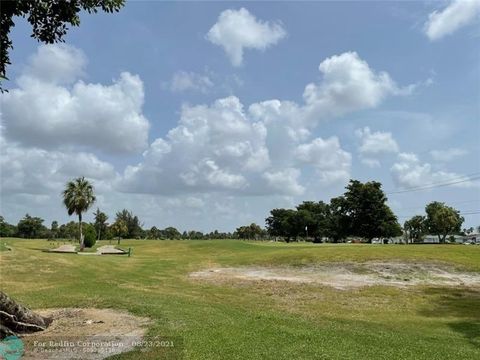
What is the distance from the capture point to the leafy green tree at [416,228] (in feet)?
502

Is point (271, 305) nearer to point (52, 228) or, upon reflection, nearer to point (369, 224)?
point (369, 224)

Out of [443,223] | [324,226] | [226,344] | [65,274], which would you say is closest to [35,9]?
[226,344]

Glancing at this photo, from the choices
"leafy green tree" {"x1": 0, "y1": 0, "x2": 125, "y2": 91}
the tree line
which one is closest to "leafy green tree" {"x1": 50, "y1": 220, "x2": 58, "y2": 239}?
the tree line

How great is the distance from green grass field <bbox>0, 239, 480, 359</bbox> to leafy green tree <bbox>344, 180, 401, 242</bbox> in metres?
71.0

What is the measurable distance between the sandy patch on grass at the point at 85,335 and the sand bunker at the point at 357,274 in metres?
17.3

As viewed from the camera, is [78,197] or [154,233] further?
[154,233]

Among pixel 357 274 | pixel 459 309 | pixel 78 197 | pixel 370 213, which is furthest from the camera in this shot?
pixel 370 213

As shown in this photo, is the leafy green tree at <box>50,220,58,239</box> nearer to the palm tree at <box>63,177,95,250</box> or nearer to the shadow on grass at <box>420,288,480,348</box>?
the palm tree at <box>63,177,95,250</box>

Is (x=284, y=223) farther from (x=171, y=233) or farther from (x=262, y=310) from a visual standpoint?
(x=262, y=310)

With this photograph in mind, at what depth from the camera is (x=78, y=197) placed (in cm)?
6372

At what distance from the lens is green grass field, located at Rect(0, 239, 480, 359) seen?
11969 mm

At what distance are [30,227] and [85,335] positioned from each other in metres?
144

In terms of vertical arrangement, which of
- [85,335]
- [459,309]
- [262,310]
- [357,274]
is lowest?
[459,309]

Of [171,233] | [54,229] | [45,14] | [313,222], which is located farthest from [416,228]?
[45,14]
